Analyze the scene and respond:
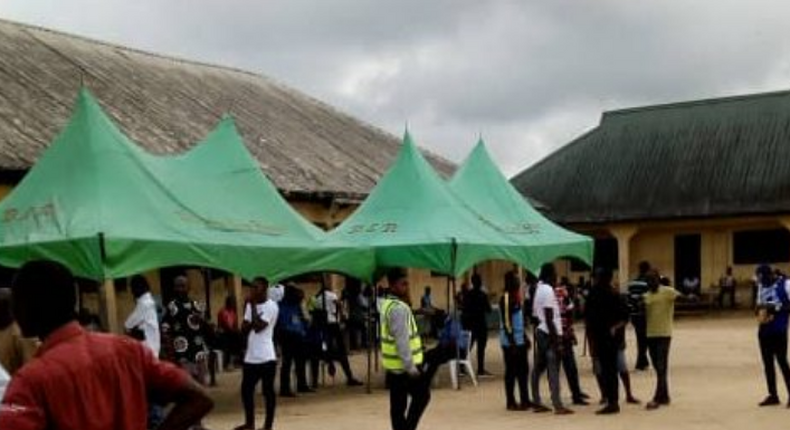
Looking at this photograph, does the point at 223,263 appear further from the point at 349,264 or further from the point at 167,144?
the point at 167,144

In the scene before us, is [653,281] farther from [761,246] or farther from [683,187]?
[683,187]

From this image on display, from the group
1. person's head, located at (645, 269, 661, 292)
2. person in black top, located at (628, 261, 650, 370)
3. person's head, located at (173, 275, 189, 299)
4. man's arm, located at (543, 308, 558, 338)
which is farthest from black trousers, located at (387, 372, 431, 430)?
person in black top, located at (628, 261, 650, 370)

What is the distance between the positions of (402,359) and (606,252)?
2872cm

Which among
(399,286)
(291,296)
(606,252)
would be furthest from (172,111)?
(606,252)

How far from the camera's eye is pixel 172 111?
23.6m

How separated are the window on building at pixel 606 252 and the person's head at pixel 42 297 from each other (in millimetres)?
34044

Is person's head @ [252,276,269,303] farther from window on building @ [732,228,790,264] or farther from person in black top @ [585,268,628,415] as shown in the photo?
window on building @ [732,228,790,264]

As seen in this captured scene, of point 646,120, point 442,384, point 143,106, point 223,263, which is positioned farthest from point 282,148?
point 646,120

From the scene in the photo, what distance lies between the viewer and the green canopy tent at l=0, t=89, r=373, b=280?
11.0 metres

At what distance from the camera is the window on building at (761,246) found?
3406 centimetres

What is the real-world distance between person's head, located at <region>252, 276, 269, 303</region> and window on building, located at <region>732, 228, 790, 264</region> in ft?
83.9

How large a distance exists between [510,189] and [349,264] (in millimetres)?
4869

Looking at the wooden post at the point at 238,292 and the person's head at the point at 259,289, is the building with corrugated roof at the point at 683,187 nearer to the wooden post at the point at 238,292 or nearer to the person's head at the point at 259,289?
the wooden post at the point at 238,292

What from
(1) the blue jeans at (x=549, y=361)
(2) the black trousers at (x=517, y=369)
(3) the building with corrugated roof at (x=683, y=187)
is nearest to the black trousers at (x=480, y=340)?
(2) the black trousers at (x=517, y=369)
